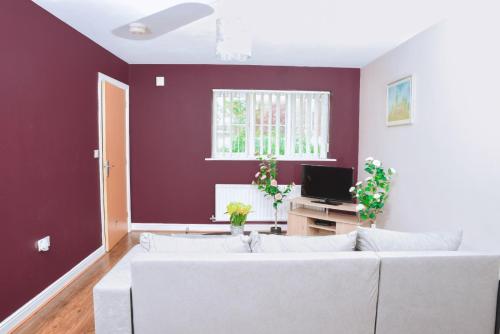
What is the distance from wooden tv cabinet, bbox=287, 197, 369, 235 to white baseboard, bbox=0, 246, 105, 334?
2505 mm

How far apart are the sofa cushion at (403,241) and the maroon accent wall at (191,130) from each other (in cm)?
298

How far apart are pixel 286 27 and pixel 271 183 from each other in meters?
2.03

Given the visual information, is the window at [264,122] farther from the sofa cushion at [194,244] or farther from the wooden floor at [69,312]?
the sofa cushion at [194,244]

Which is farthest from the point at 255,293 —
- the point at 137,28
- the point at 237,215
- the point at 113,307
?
the point at 137,28

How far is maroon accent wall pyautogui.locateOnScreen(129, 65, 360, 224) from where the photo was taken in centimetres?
481

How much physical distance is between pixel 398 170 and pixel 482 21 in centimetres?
170

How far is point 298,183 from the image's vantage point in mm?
4980

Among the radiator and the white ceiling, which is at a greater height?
the white ceiling

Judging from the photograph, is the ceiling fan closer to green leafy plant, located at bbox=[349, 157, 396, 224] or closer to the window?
the window

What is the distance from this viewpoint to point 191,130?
16.0 ft

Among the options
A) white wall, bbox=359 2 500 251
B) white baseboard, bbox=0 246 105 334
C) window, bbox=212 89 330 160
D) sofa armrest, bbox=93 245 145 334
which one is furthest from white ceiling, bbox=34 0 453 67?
white baseboard, bbox=0 246 105 334

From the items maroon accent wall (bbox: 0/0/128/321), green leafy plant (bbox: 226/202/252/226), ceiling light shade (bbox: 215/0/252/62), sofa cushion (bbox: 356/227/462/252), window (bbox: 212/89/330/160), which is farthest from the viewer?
window (bbox: 212/89/330/160)

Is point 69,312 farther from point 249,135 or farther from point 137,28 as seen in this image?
point 249,135


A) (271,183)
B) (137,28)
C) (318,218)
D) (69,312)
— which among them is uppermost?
(137,28)
